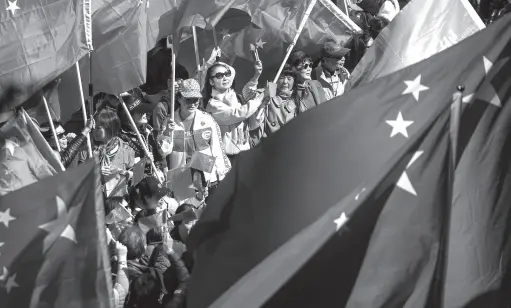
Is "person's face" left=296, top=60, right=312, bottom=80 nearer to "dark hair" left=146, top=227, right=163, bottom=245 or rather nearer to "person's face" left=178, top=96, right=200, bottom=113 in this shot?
"person's face" left=178, top=96, right=200, bottom=113

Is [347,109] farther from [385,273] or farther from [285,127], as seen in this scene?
[385,273]

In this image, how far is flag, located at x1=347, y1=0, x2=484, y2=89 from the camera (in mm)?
11320

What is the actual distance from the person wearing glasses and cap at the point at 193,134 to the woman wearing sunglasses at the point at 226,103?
0.21m

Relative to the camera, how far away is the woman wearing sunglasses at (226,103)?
45.2ft

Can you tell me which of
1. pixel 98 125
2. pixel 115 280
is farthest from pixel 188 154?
pixel 115 280

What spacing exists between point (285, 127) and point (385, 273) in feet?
2.95

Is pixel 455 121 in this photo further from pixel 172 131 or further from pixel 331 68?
pixel 331 68

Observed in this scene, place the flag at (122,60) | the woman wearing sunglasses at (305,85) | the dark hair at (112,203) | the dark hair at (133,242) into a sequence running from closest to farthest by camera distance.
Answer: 1. the dark hair at (133,242)
2. the dark hair at (112,203)
3. the flag at (122,60)
4. the woman wearing sunglasses at (305,85)

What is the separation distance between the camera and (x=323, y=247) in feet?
25.6

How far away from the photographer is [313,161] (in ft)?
26.6

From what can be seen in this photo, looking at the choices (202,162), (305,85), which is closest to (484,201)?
(202,162)

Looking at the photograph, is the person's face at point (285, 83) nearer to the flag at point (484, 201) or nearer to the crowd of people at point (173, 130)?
the crowd of people at point (173, 130)

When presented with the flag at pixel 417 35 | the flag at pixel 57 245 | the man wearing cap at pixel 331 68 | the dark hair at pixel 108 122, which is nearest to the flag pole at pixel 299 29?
the man wearing cap at pixel 331 68

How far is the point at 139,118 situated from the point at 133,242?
3.85 metres
